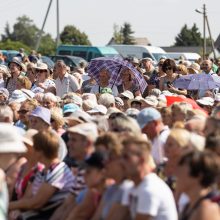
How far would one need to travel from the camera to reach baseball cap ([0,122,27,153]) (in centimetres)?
737

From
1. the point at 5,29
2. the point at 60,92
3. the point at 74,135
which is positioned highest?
the point at 74,135

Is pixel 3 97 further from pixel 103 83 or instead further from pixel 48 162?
pixel 48 162

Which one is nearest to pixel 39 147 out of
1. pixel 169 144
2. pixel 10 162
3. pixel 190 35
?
pixel 10 162

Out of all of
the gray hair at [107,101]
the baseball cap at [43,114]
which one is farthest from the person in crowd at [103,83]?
the baseball cap at [43,114]

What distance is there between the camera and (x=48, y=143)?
25.3 ft

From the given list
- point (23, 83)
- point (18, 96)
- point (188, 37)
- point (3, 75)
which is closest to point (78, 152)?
point (18, 96)

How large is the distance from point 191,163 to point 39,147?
7.47 ft

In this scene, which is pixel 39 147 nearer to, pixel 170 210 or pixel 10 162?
pixel 10 162

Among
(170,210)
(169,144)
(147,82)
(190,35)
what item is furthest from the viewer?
(190,35)

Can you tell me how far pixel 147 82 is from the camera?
15445 mm

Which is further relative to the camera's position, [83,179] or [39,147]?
[39,147]

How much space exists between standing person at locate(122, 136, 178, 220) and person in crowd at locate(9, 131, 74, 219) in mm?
1357

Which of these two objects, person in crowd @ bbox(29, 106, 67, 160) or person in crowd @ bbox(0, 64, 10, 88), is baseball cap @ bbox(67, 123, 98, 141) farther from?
person in crowd @ bbox(0, 64, 10, 88)

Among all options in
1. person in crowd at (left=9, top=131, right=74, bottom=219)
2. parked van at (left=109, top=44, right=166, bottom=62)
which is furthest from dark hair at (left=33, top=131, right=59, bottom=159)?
parked van at (left=109, top=44, right=166, bottom=62)
